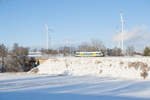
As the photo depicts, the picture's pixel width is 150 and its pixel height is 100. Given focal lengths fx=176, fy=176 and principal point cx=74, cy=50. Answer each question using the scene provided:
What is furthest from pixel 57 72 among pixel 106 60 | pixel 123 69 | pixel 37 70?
pixel 123 69

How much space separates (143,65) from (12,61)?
2884 centimetres

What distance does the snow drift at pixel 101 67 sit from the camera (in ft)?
83.0

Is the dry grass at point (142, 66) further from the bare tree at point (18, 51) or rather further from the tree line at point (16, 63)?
the bare tree at point (18, 51)

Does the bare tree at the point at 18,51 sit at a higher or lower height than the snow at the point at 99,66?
higher

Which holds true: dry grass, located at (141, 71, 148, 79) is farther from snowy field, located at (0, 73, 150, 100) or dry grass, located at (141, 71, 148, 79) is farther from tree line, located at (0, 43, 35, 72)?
tree line, located at (0, 43, 35, 72)

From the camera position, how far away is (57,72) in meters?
32.2

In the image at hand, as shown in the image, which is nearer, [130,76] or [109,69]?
[130,76]

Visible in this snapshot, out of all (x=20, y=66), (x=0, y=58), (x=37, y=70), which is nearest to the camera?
(x=37, y=70)

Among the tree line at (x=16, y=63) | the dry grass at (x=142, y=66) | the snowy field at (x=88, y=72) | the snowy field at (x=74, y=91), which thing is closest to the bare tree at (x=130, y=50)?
the snowy field at (x=88, y=72)

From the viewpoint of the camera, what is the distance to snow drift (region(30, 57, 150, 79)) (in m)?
25.3

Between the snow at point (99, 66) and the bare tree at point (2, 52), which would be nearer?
the snow at point (99, 66)

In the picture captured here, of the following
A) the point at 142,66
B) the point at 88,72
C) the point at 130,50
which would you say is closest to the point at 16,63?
the point at 88,72

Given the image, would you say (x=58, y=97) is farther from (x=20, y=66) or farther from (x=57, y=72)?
(x=20, y=66)

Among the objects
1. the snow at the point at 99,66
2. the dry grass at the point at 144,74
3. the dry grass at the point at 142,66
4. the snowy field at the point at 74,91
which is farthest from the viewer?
the snow at the point at 99,66
